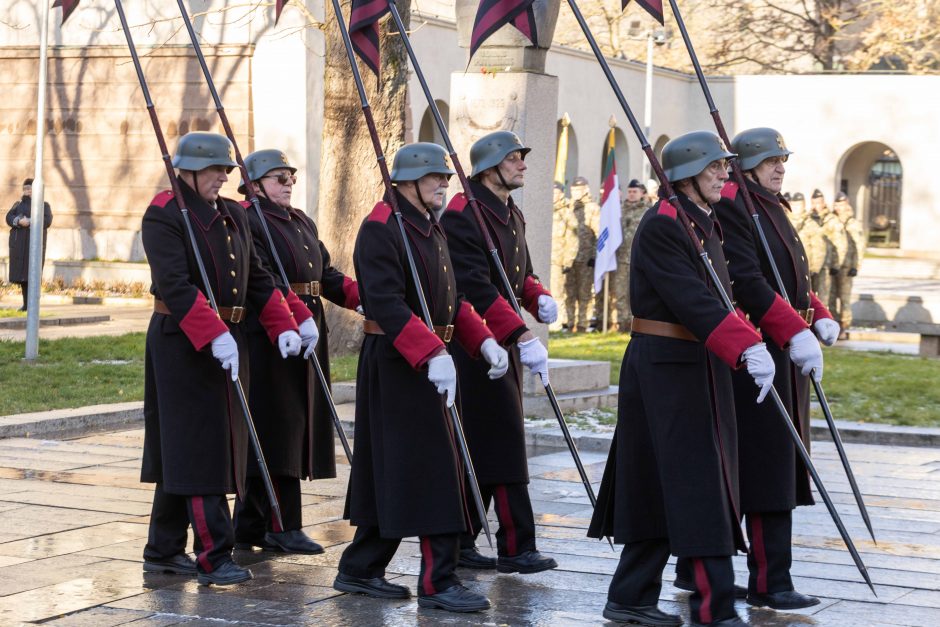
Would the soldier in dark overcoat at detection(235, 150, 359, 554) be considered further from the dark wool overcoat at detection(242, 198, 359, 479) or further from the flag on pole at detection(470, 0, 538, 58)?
the flag on pole at detection(470, 0, 538, 58)

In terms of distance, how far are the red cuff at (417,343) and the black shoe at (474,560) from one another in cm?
136

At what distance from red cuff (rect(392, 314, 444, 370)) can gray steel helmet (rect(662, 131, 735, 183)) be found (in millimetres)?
1153

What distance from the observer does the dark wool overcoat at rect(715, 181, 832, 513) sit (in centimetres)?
678

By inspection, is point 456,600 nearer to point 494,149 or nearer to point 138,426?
point 494,149

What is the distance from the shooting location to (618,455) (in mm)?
6539

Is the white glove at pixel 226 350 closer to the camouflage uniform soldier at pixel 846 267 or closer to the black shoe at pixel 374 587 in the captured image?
the black shoe at pixel 374 587

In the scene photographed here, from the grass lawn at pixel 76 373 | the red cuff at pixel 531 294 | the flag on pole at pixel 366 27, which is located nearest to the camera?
the flag on pole at pixel 366 27

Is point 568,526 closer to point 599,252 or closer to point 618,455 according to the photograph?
point 618,455

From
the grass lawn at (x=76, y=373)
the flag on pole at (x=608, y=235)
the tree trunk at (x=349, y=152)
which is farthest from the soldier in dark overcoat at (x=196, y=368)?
the flag on pole at (x=608, y=235)

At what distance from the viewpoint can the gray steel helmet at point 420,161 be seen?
6832mm

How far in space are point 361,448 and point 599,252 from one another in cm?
1397

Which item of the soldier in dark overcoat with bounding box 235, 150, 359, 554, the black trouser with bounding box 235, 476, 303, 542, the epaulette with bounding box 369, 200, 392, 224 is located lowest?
the black trouser with bounding box 235, 476, 303, 542

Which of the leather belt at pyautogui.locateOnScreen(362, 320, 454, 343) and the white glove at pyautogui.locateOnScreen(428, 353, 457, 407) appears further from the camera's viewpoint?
the leather belt at pyautogui.locateOnScreen(362, 320, 454, 343)

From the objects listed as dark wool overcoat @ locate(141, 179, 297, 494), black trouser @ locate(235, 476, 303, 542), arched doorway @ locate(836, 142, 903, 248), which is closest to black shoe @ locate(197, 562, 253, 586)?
dark wool overcoat @ locate(141, 179, 297, 494)
